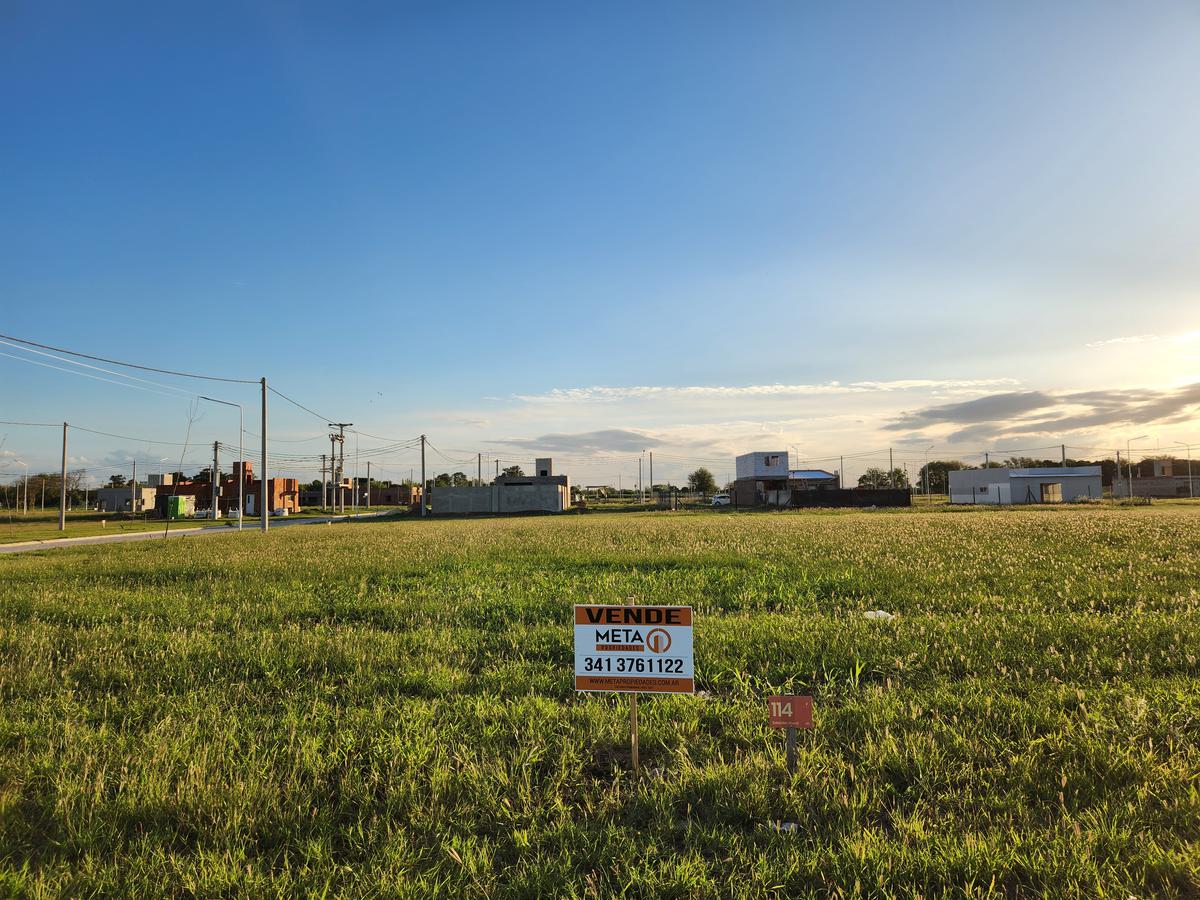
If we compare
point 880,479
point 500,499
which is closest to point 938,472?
point 880,479

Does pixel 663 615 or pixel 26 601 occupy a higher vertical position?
pixel 663 615

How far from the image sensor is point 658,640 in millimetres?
4211

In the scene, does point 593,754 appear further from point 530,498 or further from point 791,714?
point 530,498

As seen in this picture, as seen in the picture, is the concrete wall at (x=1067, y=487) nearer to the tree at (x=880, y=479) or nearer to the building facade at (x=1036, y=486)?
the building facade at (x=1036, y=486)

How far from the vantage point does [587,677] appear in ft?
13.7

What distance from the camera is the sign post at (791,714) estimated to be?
12.5 ft

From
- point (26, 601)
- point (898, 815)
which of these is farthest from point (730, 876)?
point (26, 601)

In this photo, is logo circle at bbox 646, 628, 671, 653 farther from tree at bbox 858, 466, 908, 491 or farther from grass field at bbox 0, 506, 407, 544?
tree at bbox 858, 466, 908, 491

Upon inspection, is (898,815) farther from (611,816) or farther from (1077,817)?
(611,816)

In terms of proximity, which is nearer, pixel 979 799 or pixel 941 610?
pixel 979 799

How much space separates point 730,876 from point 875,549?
1346 cm

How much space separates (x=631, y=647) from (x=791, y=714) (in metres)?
1.10

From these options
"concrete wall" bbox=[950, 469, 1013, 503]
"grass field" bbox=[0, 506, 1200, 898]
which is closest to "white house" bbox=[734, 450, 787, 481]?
"concrete wall" bbox=[950, 469, 1013, 503]

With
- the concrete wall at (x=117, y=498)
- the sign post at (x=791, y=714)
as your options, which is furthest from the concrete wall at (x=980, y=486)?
the concrete wall at (x=117, y=498)
